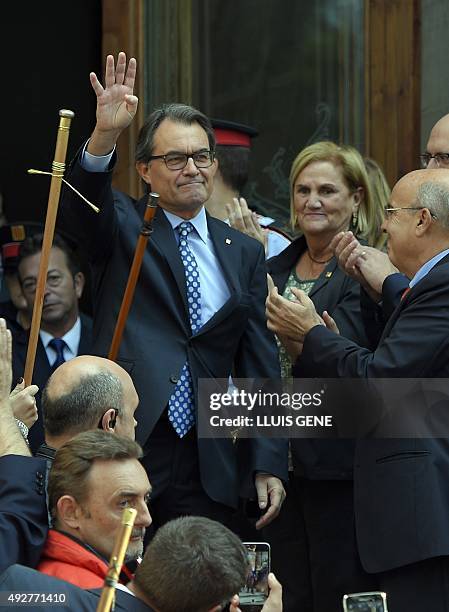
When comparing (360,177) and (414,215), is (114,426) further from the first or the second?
(360,177)

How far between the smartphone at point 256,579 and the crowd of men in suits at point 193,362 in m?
0.18

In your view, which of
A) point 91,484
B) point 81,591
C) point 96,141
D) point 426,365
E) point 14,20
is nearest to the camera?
point 81,591

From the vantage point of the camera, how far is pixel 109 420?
4230 mm

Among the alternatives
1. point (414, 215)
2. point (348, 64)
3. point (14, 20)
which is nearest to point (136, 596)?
point (414, 215)

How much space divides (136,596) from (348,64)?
448cm

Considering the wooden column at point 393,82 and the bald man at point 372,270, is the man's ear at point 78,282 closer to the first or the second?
the wooden column at point 393,82

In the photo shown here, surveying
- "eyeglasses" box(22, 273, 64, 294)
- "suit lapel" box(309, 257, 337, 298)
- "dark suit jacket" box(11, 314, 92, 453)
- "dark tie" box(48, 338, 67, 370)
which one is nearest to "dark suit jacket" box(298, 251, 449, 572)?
"suit lapel" box(309, 257, 337, 298)

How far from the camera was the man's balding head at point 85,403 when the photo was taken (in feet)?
13.8

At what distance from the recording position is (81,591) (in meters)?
3.30

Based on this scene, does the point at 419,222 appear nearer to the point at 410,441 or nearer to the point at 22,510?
the point at 410,441

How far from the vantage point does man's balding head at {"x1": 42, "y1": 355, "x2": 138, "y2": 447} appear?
4219 millimetres

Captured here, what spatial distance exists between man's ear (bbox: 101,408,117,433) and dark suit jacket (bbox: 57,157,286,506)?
692 millimetres

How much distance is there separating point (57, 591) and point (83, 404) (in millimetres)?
1007

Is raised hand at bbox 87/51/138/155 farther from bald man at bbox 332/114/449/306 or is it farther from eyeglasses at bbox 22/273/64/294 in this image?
eyeglasses at bbox 22/273/64/294
